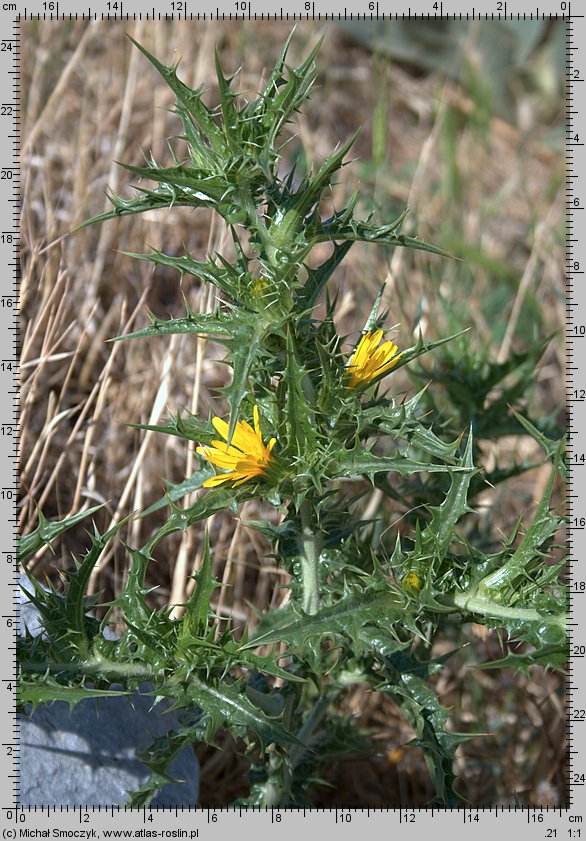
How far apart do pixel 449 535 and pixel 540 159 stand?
2970mm

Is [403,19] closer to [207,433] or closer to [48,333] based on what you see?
[48,333]

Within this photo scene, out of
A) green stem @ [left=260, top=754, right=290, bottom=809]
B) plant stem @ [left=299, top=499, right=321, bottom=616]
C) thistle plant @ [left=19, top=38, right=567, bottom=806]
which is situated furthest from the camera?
green stem @ [left=260, top=754, right=290, bottom=809]

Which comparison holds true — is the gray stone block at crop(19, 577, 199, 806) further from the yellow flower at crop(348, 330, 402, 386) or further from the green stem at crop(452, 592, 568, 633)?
the yellow flower at crop(348, 330, 402, 386)

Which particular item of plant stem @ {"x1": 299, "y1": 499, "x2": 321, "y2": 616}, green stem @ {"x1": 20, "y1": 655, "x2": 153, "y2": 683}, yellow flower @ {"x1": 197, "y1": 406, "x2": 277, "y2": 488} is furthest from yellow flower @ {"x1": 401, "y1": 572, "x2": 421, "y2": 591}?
green stem @ {"x1": 20, "y1": 655, "x2": 153, "y2": 683}

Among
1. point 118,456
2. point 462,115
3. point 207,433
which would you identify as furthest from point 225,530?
point 462,115

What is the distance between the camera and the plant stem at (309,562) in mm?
1355

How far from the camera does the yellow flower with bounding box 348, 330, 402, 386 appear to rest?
4.28ft

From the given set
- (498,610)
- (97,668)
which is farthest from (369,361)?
(97,668)

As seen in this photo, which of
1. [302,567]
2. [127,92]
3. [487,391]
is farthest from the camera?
[127,92]

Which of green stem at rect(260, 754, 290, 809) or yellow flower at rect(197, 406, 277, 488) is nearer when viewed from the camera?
yellow flower at rect(197, 406, 277, 488)

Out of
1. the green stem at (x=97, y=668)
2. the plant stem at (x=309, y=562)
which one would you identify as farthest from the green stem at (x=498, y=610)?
the green stem at (x=97, y=668)

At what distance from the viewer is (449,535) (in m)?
1.31

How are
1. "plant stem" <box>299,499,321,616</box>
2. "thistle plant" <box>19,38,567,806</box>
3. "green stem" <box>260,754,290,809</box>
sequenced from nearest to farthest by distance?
"thistle plant" <box>19,38,567,806</box> < "plant stem" <box>299,499,321,616</box> < "green stem" <box>260,754,290,809</box>

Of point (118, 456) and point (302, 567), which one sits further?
point (118, 456)
